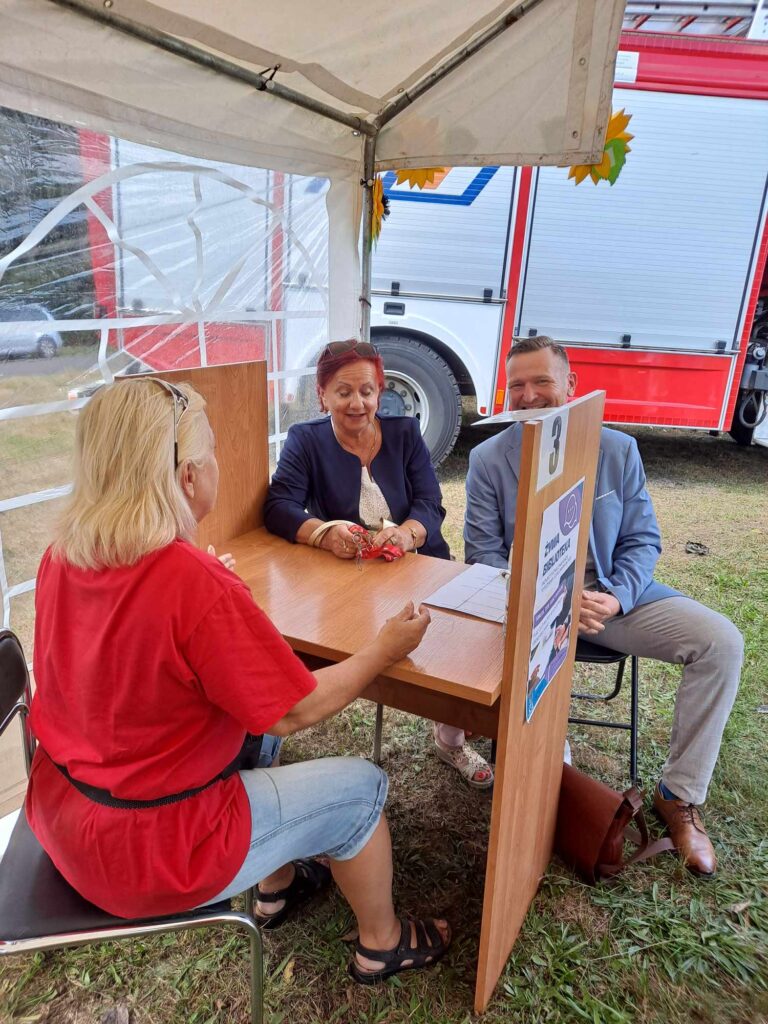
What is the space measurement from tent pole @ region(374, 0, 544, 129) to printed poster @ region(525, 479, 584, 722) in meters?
1.65

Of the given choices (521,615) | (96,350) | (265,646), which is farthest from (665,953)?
(96,350)

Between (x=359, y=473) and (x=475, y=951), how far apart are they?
1.43m

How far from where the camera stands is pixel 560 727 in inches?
72.9

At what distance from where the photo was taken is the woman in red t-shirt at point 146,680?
3.67ft

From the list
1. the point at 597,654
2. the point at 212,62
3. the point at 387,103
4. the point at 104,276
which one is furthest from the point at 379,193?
the point at 597,654

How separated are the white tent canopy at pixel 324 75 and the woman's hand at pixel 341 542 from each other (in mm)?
1320

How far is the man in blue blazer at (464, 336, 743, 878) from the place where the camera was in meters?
2.02

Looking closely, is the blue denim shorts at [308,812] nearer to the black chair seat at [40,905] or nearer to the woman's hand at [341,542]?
the black chair seat at [40,905]

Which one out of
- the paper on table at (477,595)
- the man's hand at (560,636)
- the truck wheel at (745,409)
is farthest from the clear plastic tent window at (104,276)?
the truck wheel at (745,409)

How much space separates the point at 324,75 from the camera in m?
2.38

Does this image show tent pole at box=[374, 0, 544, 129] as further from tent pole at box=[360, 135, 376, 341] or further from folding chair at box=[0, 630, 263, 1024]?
folding chair at box=[0, 630, 263, 1024]

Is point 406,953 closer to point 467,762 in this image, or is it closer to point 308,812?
point 308,812

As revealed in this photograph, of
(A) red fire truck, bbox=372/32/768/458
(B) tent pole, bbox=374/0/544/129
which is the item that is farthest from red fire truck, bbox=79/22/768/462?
(B) tent pole, bbox=374/0/544/129

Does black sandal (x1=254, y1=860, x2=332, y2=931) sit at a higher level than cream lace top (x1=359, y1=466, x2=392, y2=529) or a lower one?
lower
